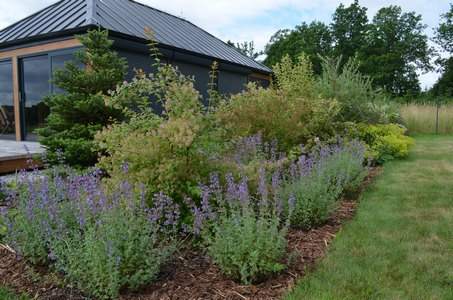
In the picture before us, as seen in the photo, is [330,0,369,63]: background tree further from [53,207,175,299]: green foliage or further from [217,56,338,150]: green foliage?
[53,207,175,299]: green foliage

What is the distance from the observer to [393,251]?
303cm

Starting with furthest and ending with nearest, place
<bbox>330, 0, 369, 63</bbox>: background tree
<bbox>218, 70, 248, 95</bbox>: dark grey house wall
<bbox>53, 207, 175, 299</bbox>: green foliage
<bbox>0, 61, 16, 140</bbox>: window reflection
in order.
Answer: <bbox>330, 0, 369, 63</bbox>: background tree < <bbox>218, 70, 248, 95</bbox>: dark grey house wall < <bbox>0, 61, 16, 140</bbox>: window reflection < <bbox>53, 207, 175, 299</bbox>: green foliage

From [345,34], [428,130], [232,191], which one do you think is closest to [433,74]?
[345,34]

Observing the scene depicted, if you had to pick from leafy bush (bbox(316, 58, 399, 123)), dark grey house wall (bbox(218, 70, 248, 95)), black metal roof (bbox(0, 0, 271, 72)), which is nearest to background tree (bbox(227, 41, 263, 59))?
dark grey house wall (bbox(218, 70, 248, 95))

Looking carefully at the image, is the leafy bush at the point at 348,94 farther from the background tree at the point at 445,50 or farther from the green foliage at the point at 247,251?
the background tree at the point at 445,50

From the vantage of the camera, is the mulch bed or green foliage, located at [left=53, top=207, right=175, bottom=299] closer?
green foliage, located at [left=53, top=207, right=175, bottom=299]

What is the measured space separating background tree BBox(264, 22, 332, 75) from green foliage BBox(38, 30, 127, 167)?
28678mm

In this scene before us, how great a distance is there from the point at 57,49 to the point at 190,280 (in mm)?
7186

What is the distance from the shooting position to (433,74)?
33.7 metres

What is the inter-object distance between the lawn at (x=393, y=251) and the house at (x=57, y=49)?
5.05 meters

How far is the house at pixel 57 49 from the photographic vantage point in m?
7.91

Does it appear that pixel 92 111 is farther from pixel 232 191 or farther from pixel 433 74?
pixel 433 74

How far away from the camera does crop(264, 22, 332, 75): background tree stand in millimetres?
33312

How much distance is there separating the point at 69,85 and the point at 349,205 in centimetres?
442
